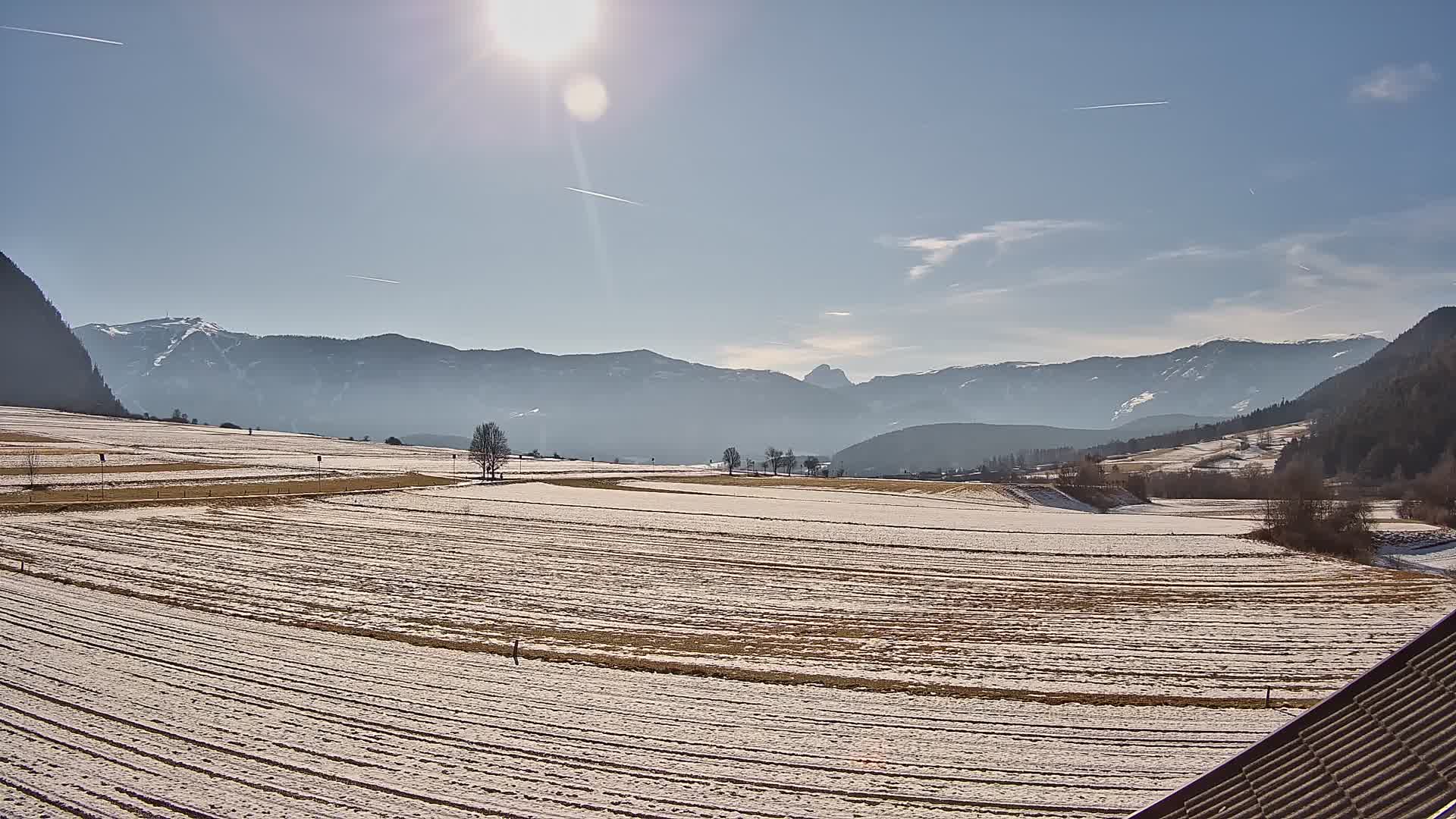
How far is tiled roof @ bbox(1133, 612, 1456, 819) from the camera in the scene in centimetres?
592

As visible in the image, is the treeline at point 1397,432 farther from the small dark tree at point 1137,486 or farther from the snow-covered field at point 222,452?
the snow-covered field at point 222,452

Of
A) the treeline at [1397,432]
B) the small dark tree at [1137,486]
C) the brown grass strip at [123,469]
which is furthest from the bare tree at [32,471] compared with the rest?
the treeline at [1397,432]

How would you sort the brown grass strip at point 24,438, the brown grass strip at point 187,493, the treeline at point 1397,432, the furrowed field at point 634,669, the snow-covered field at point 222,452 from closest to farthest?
1. the furrowed field at point 634,669
2. the brown grass strip at point 187,493
3. the snow-covered field at point 222,452
4. the brown grass strip at point 24,438
5. the treeline at point 1397,432

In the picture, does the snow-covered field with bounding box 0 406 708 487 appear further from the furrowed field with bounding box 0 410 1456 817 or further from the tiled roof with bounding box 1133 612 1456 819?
the tiled roof with bounding box 1133 612 1456 819

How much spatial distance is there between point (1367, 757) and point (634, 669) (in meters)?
19.4

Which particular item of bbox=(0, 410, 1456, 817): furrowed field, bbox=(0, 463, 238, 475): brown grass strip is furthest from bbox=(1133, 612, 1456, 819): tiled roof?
bbox=(0, 463, 238, 475): brown grass strip

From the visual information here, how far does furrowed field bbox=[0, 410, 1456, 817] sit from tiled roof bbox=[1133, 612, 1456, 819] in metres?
8.10

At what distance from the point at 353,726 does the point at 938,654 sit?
707 inches

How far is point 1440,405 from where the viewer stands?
552 ft

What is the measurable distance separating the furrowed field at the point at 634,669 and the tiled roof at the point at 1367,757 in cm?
810

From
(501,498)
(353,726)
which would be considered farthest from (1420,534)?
(353,726)

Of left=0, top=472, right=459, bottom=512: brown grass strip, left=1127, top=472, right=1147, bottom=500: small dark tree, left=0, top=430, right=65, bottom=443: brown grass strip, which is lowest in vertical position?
left=1127, top=472, right=1147, bottom=500: small dark tree

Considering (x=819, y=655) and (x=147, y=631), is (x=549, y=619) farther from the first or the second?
(x=147, y=631)

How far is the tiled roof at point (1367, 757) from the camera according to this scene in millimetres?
5922
